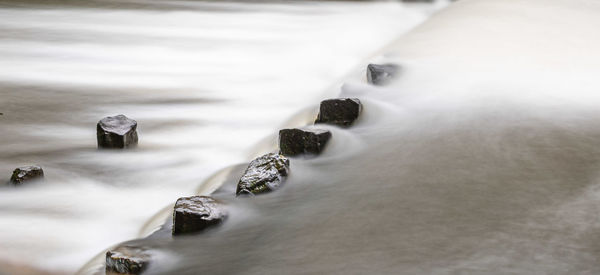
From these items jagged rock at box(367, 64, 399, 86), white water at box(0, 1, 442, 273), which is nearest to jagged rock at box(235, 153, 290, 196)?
white water at box(0, 1, 442, 273)

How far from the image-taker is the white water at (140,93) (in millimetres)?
2037

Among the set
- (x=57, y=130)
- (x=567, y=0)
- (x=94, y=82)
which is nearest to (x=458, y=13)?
(x=567, y=0)

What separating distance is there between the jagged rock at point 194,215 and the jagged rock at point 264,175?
0.54ft

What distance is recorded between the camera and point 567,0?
4.46m

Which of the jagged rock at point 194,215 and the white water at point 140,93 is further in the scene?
the white water at point 140,93

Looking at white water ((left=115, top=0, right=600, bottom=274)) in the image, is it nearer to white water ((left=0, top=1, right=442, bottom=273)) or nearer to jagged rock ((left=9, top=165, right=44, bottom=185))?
white water ((left=0, top=1, right=442, bottom=273))

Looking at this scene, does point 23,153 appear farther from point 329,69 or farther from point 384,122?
point 329,69

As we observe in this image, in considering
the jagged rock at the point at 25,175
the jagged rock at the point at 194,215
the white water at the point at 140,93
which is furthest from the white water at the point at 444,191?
the jagged rock at the point at 25,175

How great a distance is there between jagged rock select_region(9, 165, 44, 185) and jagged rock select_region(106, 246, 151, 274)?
0.74 meters

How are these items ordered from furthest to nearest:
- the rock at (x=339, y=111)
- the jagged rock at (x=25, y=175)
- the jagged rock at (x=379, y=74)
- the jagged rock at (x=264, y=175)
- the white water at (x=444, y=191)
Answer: the jagged rock at (x=379, y=74) → the rock at (x=339, y=111) → the jagged rock at (x=25, y=175) → the jagged rock at (x=264, y=175) → the white water at (x=444, y=191)

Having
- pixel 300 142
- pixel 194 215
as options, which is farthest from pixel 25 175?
pixel 300 142

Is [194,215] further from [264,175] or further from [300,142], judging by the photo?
[300,142]

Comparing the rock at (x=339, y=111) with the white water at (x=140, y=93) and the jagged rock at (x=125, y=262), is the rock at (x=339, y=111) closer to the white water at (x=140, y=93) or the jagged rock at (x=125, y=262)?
the white water at (x=140, y=93)

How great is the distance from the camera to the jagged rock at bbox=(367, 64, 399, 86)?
321 cm
